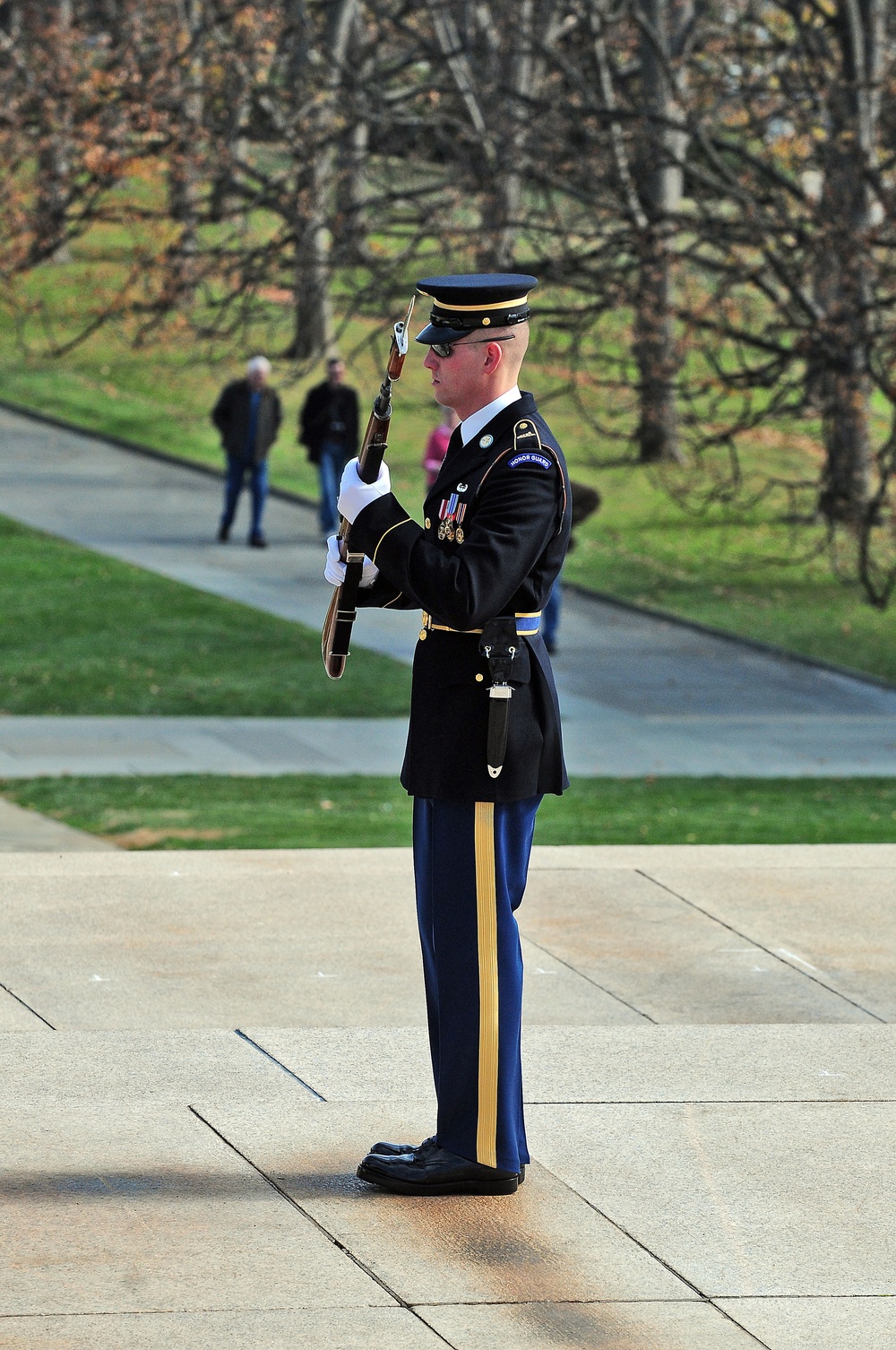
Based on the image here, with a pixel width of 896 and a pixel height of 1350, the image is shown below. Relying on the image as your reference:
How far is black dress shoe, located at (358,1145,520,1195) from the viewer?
4195mm

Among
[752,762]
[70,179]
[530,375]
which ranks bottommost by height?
[752,762]

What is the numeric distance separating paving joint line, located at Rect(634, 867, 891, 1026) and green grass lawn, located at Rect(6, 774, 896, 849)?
2049 mm

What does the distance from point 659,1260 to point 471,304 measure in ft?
6.46

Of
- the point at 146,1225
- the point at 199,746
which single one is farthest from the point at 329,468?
the point at 146,1225

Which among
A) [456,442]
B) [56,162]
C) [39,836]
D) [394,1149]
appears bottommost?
[39,836]

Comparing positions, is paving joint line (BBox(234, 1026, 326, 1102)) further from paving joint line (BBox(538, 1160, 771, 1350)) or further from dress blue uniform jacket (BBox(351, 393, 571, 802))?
dress blue uniform jacket (BBox(351, 393, 571, 802))

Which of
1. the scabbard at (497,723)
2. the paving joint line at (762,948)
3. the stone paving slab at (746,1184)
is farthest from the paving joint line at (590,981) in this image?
the scabbard at (497,723)

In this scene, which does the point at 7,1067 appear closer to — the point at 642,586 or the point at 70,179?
the point at 642,586

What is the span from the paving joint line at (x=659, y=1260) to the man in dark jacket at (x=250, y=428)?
51.8 ft

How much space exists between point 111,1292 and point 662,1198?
1229mm

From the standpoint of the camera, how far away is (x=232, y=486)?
20.0 metres

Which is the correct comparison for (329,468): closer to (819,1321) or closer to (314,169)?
(314,169)

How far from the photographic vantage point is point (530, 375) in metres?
31.5

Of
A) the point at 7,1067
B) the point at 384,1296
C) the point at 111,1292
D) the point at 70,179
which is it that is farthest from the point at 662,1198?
the point at 70,179
